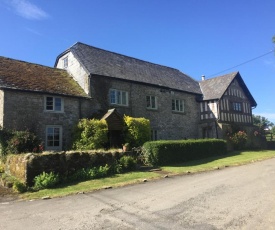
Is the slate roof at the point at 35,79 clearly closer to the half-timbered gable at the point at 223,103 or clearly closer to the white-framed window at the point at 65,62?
the white-framed window at the point at 65,62

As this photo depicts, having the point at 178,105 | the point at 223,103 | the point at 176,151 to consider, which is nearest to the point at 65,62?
the point at 178,105

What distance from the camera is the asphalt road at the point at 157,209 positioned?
671 centimetres

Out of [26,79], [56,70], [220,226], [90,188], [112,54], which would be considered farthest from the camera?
[112,54]

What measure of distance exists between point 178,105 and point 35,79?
14499 millimetres

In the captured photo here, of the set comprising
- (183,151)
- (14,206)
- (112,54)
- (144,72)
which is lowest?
(14,206)

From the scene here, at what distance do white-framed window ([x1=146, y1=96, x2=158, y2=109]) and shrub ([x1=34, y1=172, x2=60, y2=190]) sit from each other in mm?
14252

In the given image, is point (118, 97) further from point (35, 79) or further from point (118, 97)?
point (35, 79)

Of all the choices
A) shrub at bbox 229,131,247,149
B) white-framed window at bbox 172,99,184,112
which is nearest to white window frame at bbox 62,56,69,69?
white-framed window at bbox 172,99,184,112

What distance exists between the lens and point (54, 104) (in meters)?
19.3

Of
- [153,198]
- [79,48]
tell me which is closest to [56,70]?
[79,48]

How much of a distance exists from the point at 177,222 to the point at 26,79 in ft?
Answer: 53.0

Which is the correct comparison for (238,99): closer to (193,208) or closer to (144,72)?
(144,72)

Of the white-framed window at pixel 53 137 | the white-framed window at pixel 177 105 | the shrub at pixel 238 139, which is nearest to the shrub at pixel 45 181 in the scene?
the white-framed window at pixel 53 137

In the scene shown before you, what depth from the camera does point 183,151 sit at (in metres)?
→ 20.0
